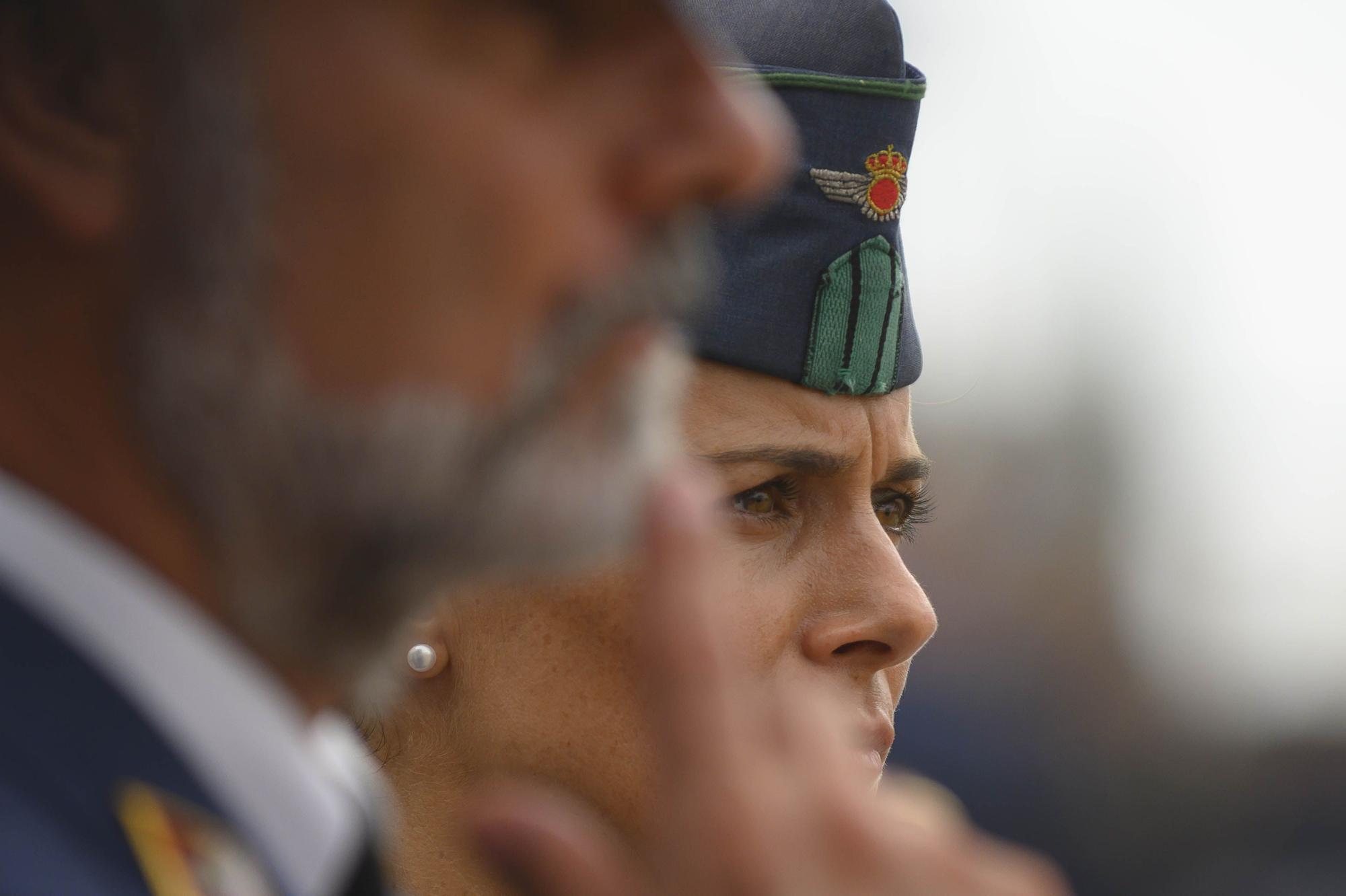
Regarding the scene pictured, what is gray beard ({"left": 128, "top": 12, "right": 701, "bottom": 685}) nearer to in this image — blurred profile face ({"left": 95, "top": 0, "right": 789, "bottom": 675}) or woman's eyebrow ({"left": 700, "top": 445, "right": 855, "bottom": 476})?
blurred profile face ({"left": 95, "top": 0, "right": 789, "bottom": 675})

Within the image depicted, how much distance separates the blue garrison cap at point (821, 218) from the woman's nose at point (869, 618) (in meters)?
0.30

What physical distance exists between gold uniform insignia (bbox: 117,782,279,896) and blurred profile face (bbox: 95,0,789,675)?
0.18 metres

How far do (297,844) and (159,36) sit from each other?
644 mm

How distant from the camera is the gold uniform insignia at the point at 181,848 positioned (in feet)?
3.76

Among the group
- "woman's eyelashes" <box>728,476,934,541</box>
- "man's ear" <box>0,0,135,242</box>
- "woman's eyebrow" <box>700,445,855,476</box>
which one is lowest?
"woman's eyelashes" <box>728,476,934,541</box>

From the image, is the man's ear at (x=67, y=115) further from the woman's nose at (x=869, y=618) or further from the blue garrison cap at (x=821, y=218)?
the woman's nose at (x=869, y=618)

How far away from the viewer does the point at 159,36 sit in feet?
4.32

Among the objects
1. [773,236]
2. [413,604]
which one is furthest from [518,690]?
[413,604]

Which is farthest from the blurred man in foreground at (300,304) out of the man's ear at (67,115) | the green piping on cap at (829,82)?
the green piping on cap at (829,82)

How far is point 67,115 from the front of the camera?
131 cm

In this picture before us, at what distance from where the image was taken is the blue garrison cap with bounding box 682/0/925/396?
2.70 metres

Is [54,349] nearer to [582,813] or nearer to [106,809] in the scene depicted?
[106,809]

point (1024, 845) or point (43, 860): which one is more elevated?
point (43, 860)

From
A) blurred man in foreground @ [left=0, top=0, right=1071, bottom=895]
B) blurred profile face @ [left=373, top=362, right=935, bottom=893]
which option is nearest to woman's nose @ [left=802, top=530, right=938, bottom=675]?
blurred profile face @ [left=373, top=362, right=935, bottom=893]
